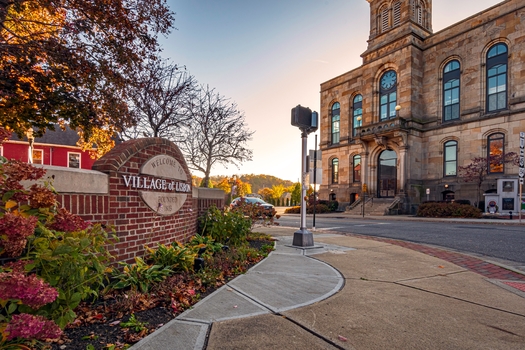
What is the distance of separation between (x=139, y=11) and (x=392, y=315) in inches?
316

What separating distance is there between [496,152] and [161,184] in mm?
24860

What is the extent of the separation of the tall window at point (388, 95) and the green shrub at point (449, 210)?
9.85 metres

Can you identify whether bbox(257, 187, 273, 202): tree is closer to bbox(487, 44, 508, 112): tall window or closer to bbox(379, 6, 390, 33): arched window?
bbox(379, 6, 390, 33): arched window

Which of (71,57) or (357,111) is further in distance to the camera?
(357,111)

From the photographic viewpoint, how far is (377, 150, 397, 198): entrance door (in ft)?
87.2

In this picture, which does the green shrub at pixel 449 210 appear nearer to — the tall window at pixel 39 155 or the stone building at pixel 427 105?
the stone building at pixel 427 105

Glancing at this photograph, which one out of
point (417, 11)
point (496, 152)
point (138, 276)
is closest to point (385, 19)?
point (417, 11)

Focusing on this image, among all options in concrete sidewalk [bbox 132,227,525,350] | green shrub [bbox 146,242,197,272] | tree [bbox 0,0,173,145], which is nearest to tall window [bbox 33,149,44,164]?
tree [bbox 0,0,173,145]

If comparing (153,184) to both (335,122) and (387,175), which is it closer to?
(387,175)

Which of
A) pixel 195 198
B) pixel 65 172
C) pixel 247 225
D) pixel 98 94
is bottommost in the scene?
pixel 247 225

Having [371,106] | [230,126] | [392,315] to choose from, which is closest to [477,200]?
[371,106]

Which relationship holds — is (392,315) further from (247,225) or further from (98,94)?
(98,94)

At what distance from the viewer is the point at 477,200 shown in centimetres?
2106

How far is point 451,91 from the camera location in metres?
24.4
